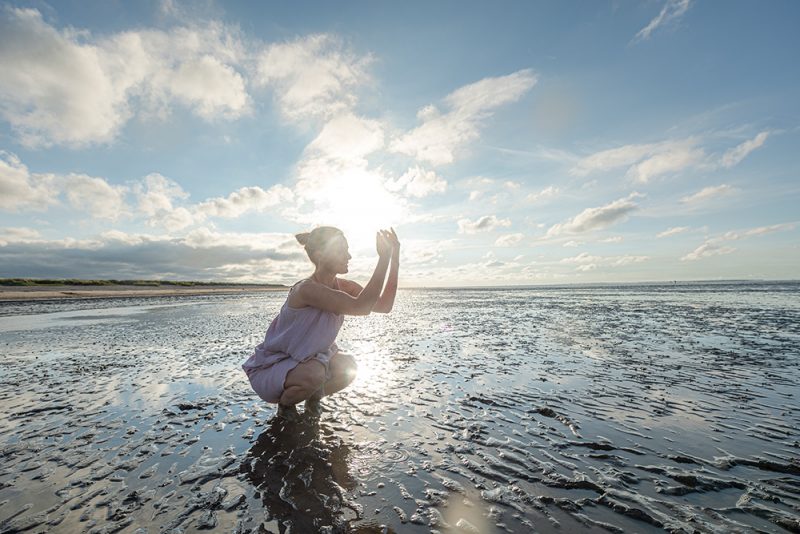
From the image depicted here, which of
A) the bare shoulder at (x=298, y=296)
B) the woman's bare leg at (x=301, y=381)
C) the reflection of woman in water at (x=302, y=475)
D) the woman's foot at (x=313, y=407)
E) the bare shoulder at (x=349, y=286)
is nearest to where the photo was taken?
the reflection of woman in water at (x=302, y=475)

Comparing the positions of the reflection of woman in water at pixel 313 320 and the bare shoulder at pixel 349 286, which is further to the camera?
the bare shoulder at pixel 349 286

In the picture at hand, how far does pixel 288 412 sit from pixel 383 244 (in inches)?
114

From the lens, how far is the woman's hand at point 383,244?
4820 millimetres

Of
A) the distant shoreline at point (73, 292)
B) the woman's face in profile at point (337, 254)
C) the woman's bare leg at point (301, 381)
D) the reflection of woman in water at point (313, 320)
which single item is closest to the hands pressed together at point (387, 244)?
the reflection of woman in water at point (313, 320)

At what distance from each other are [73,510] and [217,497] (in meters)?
1.22

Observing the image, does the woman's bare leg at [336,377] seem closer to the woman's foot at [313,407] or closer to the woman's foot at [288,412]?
the woman's foot at [313,407]

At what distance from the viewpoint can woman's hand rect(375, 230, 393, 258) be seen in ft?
15.8

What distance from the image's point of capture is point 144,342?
1320 cm

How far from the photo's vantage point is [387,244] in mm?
4879

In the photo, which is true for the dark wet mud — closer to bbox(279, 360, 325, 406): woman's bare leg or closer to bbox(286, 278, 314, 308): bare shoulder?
bbox(279, 360, 325, 406): woman's bare leg

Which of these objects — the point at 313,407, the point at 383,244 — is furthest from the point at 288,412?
the point at 383,244

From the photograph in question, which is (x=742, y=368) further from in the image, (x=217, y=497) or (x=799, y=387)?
(x=217, y=497)

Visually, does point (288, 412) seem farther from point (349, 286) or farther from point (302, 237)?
point (302, 237)

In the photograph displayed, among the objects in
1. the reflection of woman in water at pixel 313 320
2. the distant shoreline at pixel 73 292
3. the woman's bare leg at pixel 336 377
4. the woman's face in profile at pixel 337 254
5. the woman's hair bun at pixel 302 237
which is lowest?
the distant shoreline at pixel 73 292
